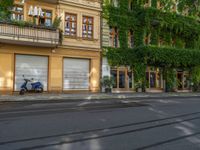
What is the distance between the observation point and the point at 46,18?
2555 centimetres

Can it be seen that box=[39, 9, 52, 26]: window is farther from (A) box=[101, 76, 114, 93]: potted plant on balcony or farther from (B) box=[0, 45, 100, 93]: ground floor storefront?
(A) box=[101, 76, 114, 93]: potted plant on balcony

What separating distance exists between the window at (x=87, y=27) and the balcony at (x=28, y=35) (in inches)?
149

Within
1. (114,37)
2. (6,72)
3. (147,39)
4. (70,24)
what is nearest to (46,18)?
(70,24)

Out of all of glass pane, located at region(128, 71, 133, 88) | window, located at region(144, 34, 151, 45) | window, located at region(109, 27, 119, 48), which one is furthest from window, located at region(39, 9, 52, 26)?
window, located at region(144, 34, 151, 45)

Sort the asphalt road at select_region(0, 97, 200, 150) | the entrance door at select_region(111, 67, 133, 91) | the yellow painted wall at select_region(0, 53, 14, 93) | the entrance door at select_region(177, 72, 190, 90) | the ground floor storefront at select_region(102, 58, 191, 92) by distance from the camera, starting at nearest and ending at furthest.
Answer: the asphalt road at select_region(0, 97, 200, 150)
the yellow painted wall at select_region(0, 53, 14, 93)
the ground floor storefront at select_region(102, 58, 191, 92)
the entrance door at select_region(111, 67, 133, 91)
the entrance door at select_region(177, 72, 190, 90)

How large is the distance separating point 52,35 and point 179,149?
19.2 meters

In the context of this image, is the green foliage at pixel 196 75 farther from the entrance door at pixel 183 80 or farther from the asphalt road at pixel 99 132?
the asphalt road at pixel 99 132

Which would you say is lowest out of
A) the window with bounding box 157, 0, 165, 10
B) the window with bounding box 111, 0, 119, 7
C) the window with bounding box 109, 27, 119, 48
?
the window with bounding box 109, 27, 119, 48

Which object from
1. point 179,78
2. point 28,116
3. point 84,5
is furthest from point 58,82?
point 179,78

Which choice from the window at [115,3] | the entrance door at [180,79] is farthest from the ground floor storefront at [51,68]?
the entrance door at [180,79]

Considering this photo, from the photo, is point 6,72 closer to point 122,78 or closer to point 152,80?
point 122,78

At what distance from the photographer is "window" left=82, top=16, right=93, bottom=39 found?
2755 centimetres

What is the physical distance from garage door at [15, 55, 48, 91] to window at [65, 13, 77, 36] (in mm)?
3335

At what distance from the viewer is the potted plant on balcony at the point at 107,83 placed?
91.2 feet
